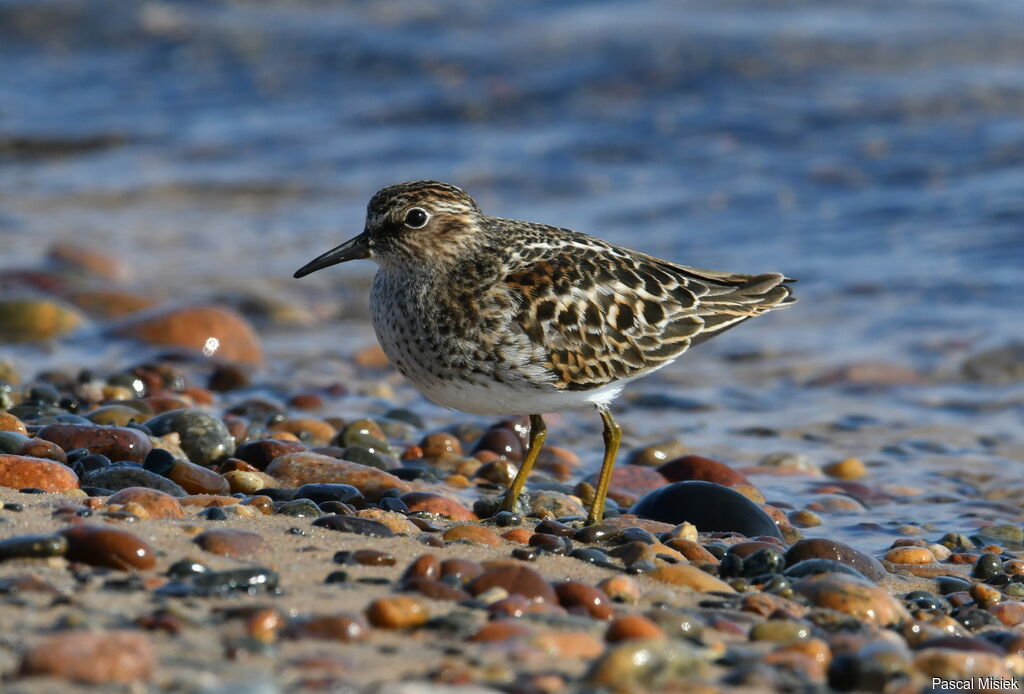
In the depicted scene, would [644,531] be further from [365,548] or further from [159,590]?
[159,590]

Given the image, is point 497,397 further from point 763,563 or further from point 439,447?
point 439,447

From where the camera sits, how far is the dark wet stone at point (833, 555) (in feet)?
18.8

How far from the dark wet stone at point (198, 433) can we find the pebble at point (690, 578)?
9.35 ft

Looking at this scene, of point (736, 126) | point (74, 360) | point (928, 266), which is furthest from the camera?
point (736, 126)

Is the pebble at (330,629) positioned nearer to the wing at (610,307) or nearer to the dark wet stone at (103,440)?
the wing at (610,307)

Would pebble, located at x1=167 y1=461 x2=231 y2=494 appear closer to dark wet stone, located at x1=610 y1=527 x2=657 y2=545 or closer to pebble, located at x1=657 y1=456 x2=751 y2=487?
dark wet stone, located at x1=610 y1=527 x2=657 y2=545

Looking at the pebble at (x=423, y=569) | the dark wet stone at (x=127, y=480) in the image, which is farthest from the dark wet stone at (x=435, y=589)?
the dark wet stone at (x=127, y=480)

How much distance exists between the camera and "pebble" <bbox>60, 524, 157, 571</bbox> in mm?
4570

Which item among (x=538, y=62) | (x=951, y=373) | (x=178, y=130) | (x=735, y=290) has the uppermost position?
(x=538, y=62)

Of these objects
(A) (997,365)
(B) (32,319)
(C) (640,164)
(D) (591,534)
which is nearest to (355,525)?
(D) (591,534)

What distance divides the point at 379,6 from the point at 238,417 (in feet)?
46.8

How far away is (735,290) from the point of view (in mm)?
7387

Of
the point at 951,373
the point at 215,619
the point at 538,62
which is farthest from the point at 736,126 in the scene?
the point at 215,619

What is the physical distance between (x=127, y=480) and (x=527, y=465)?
6.54ft
